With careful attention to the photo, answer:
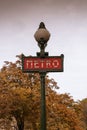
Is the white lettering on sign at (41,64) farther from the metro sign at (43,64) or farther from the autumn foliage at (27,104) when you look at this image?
the autumn foliage at (27,104)

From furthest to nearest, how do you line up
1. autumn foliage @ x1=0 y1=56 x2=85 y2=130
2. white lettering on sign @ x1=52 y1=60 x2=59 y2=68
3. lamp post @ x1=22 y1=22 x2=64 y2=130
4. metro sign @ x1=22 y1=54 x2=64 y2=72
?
autumn foliage @ x1=0 y1=56 x2=85 y2=130 < white lettering on sign @ x1=52 y1=60 x2=59 y2=68 < metro sign @ x1=22 y1=54 x2=64 y2=72 < lamp post @ x1=22 y1=22 x2=64 y2=130

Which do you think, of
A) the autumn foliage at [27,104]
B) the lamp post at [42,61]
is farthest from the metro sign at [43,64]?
the autumn foliage at [27,104]

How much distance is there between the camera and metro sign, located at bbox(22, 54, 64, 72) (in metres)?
10.9

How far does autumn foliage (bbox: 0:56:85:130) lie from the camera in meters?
35.7

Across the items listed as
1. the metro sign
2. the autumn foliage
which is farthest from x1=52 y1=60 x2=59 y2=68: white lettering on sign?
the autumn foliage

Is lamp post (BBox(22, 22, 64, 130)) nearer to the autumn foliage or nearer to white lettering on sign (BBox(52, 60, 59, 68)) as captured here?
white lettering on sign (BBox(52, 60, 59, 68))

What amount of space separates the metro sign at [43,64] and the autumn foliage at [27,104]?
24.2 m

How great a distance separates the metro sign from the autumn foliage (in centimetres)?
2417

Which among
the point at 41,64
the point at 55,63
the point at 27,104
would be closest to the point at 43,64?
the point at 41,64

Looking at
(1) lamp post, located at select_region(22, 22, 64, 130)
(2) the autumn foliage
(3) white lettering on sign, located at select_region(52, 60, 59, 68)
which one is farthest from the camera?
(2) the autumn foliage

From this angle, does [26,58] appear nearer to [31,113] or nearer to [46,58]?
[46,58]

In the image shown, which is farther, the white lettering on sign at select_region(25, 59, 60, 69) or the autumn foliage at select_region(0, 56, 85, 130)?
the autumn foliage at select_region(0, 56, 85, 130)

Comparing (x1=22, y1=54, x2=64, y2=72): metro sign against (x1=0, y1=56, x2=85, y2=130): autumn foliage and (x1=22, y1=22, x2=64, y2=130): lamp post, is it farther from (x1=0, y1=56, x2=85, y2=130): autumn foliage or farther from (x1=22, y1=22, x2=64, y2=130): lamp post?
(x1=0, y1=56, x2=85, y2=130): autumn foliage

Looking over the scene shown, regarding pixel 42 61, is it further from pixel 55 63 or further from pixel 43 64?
pixel 55 63
